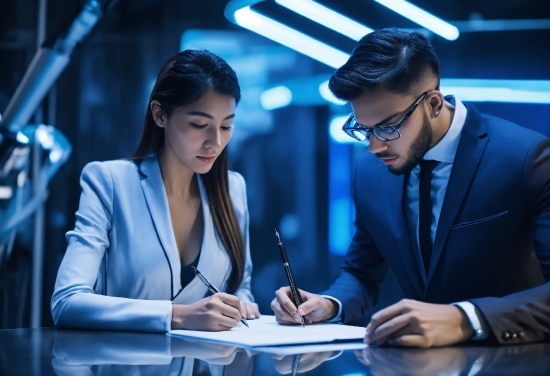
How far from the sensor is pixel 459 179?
5.69ft

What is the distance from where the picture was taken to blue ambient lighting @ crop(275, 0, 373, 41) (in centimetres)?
316

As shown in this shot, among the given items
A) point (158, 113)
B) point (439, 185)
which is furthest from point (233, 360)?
point (158, 113)

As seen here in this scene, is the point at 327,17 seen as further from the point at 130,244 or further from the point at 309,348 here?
the point at 309,348

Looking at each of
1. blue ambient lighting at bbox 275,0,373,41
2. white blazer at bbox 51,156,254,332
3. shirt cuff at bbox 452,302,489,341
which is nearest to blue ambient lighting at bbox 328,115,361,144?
blue ambient lighting at bbox 275,0,373,41

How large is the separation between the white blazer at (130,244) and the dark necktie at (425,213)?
0.60m

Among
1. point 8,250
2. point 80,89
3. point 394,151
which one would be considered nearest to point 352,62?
point 394,151

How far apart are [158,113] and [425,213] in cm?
87

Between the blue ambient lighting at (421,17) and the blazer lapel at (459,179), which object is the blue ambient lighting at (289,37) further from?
the blazer lapel at (459,179)

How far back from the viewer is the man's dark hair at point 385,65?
5.59 ft

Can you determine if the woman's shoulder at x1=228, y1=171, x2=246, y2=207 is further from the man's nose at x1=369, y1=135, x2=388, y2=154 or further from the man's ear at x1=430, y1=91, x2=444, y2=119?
the man's ear at x1=430, y1=91, x2=444, y2=119

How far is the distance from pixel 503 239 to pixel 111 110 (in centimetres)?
220

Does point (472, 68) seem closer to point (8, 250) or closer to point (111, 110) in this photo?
point (111, 110)

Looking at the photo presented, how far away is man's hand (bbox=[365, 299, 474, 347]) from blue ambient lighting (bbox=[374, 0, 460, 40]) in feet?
6.73

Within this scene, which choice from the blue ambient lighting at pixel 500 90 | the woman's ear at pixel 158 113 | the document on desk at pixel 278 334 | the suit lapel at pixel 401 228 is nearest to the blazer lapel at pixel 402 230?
the suit lapel at pixel 401 228
